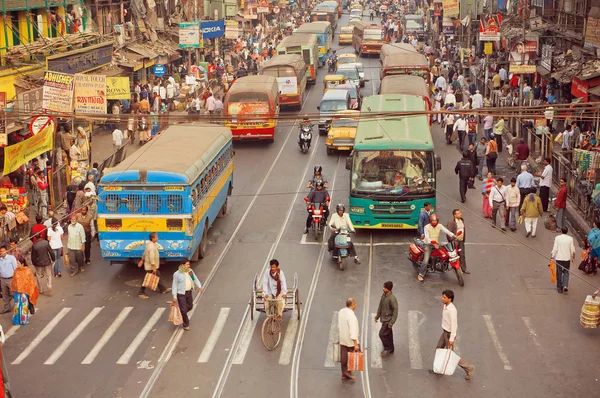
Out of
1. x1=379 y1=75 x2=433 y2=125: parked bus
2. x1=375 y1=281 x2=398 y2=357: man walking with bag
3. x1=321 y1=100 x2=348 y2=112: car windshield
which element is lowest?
x1=321 y1=100 x2=348 y2=112: car windshield

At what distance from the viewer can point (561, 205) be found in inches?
955

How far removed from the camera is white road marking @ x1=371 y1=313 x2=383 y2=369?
16.0 metres

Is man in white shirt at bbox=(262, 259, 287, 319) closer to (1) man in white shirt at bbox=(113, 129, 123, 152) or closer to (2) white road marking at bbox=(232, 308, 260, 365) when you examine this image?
(2) white road marking at bbox=(232, 308, 260, 365)

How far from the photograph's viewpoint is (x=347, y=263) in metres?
22.3

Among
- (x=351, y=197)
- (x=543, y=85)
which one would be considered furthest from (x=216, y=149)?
(x=543, y=85)

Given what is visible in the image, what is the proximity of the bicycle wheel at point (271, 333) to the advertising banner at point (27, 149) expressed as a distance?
981cm

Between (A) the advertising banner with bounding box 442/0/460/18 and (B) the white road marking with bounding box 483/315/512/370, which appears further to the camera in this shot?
(A) the advertising banner with bounding box 442/0/460/18

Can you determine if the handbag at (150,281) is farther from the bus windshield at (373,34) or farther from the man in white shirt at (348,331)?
the bus windshield at (373,34)

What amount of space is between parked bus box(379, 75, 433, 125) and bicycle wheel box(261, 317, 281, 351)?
799 inches

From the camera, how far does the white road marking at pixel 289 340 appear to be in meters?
16.3

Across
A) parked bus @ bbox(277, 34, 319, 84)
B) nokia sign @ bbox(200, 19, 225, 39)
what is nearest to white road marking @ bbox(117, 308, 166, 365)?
parked bus @ bbox(277, 34, 319, 84)

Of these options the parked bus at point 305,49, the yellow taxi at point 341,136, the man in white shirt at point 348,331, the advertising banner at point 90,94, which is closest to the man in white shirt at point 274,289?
the man in white shirt at point 348,331

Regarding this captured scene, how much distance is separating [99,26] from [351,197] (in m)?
27.5

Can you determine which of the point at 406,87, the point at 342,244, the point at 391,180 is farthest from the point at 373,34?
the point at 342,244
